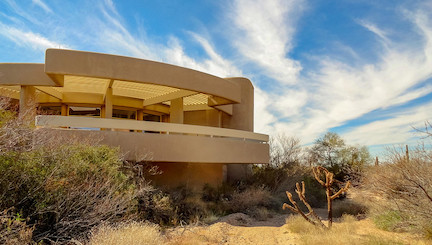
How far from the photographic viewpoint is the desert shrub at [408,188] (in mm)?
7762

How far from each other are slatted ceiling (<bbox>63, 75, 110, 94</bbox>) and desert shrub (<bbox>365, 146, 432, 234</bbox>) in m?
11.0

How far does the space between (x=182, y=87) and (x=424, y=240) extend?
972 cm

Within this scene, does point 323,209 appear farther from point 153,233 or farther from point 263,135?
point 153,233

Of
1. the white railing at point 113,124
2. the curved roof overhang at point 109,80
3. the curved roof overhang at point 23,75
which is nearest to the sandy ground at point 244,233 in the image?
the white railing at point 113,124

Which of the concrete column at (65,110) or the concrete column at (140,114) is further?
the concrete column at (140,114)

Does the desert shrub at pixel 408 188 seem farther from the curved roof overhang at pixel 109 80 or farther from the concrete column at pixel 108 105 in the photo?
the concrete column at pixel 108 105

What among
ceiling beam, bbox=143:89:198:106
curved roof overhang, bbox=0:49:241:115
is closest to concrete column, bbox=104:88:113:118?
curved roof overhang, bbox=0:49:241:115

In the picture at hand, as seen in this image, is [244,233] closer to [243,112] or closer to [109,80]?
[109,80]

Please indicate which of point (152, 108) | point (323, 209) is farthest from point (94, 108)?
point (323, 209)

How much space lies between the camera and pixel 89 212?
732 cm

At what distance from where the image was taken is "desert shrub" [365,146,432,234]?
25.5 ft

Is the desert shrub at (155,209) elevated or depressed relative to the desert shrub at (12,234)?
depressed

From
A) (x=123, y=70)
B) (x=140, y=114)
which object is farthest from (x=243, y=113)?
(x=123, y=70)

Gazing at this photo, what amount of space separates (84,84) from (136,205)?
26.8 ft
